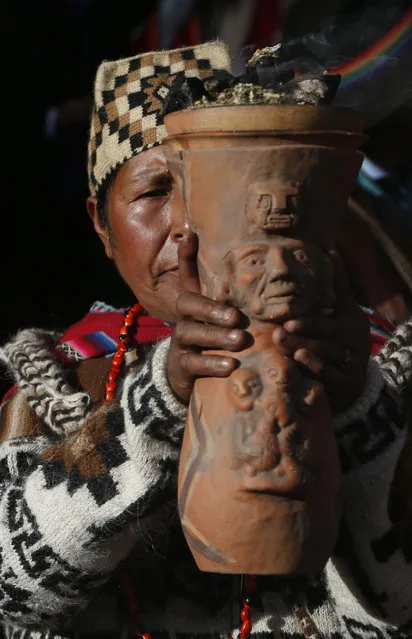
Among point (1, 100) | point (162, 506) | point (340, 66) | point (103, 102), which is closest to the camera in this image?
point (340, 66)

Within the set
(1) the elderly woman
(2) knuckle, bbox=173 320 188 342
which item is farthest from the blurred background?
(2) knuckle, bbox=173 320 188 342

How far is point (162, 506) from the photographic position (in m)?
1.93

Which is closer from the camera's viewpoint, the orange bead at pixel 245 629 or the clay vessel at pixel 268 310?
A: the clay vessel at pixel 268 310

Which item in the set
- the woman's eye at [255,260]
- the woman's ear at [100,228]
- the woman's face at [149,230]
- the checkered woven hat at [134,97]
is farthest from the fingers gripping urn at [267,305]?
the woman's ear at [100,228]

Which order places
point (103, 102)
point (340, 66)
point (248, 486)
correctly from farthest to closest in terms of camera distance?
1. point (103, 102)
2. point (340, 66)
3. point (248, 486)

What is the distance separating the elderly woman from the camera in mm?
1650

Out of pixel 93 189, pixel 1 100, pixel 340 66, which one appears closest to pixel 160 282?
pixel 93 189

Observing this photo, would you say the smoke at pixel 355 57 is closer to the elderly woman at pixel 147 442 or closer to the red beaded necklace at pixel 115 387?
the elderly woman at pixel 147 442

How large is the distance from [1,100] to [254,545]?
Answer: 2.55m

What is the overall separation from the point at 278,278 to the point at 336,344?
15 centimetres

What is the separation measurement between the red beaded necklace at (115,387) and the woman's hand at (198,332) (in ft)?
1.68

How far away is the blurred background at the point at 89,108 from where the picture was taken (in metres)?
1.79

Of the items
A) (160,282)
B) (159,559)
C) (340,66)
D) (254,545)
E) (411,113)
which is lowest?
(159,559)

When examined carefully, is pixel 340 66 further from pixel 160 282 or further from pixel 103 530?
pixel 103 530
